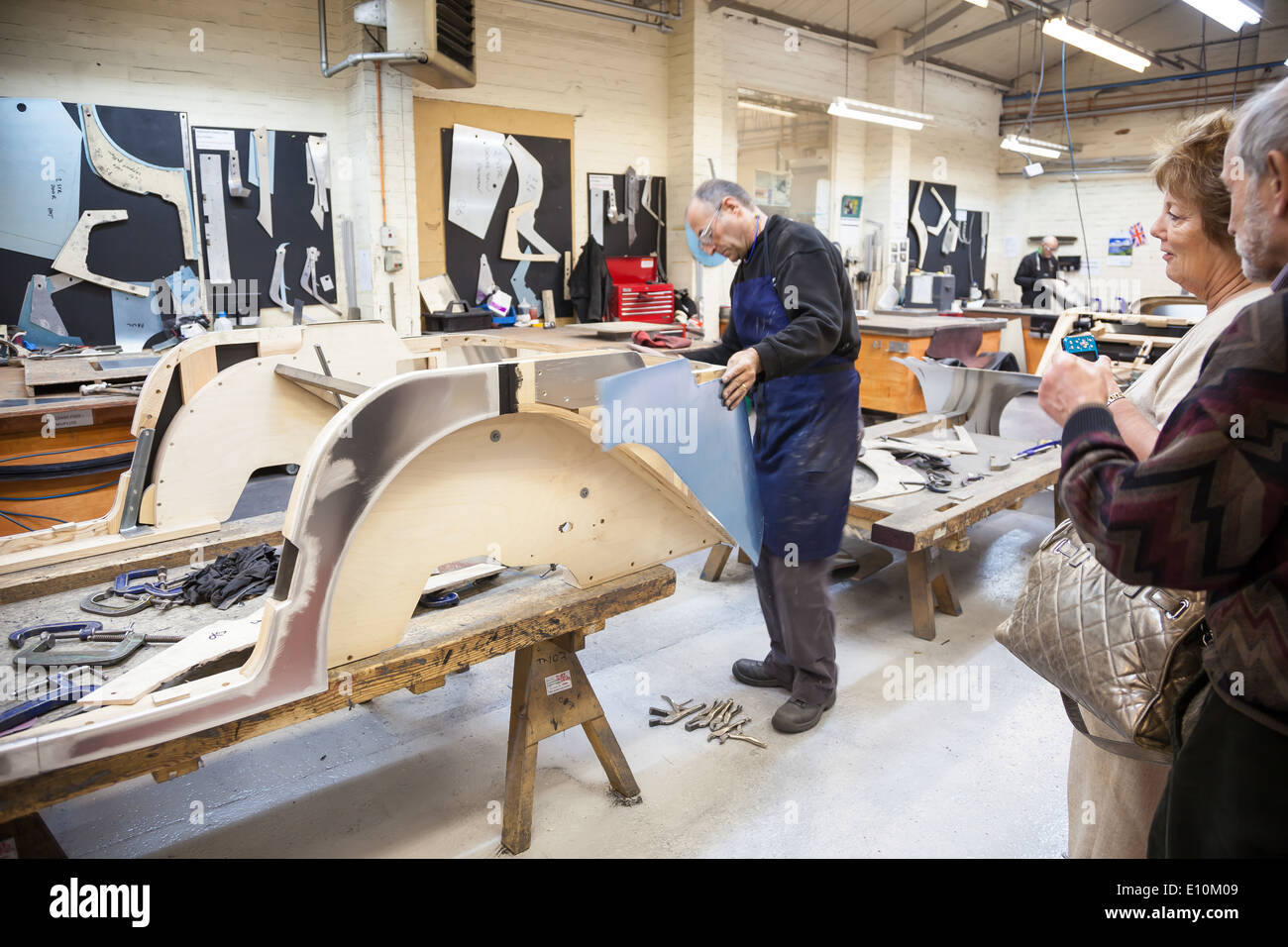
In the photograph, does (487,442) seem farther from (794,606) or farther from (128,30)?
(128,30)

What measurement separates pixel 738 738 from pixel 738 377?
1161 millimetres

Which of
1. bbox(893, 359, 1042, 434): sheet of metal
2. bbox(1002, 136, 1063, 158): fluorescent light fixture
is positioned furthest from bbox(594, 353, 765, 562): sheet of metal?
bbox(1002, 136, 1063, 158): fluorescent light fixture

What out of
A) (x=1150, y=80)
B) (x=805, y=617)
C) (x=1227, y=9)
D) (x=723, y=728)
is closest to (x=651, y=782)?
(x=723, y=728)

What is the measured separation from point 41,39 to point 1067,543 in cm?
619

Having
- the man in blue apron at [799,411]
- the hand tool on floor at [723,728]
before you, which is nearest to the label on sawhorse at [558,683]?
the hand tool on floor at [723,728]

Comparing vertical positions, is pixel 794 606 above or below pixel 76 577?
below

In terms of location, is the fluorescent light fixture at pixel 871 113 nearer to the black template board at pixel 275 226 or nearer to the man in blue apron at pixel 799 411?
the black template board at pixel 275 226

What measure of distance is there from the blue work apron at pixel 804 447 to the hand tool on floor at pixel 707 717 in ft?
1.83

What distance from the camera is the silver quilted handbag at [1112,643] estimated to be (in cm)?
119

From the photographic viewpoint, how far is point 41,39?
5.02 meters

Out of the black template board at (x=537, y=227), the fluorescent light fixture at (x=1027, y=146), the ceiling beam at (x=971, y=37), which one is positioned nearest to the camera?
the black template board at (x=537, y=227)

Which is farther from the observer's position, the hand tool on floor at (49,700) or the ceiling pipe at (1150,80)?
the ceiling pipe at (1150,80)

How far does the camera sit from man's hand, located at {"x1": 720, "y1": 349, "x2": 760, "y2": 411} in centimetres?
220
